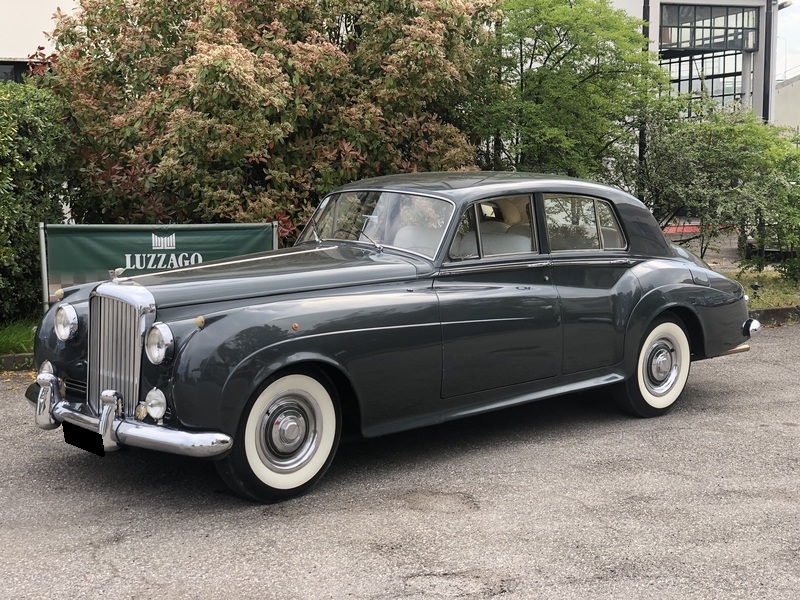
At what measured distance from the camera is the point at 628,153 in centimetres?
1195

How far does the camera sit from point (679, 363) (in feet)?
22.2

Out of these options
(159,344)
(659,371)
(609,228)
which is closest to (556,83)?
(609,228)

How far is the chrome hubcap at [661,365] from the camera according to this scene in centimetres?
657

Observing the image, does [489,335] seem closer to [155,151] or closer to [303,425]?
[303,425]

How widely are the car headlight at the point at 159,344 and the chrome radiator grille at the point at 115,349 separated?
68 mm

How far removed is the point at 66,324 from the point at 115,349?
1.69 ft

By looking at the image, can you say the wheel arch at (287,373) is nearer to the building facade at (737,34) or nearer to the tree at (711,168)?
the tree at (711,168)

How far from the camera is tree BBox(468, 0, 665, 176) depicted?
35.3ft

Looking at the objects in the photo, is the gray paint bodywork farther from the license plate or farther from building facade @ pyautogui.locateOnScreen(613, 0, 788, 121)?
building facade @ pyautogui.locateOnScreen(613, 0, 788, 121)

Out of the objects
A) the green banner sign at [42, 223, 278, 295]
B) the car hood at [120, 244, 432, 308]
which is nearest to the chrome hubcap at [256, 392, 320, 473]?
the car hood at [120, 244, 432, 308]

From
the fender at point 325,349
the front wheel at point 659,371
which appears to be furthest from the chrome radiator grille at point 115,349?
the front wheel at point 659,371

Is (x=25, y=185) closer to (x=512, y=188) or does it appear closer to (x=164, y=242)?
(x=164, y=242)

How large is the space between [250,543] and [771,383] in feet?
16.9

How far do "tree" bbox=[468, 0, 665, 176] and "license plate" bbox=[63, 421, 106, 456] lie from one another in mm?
7023
